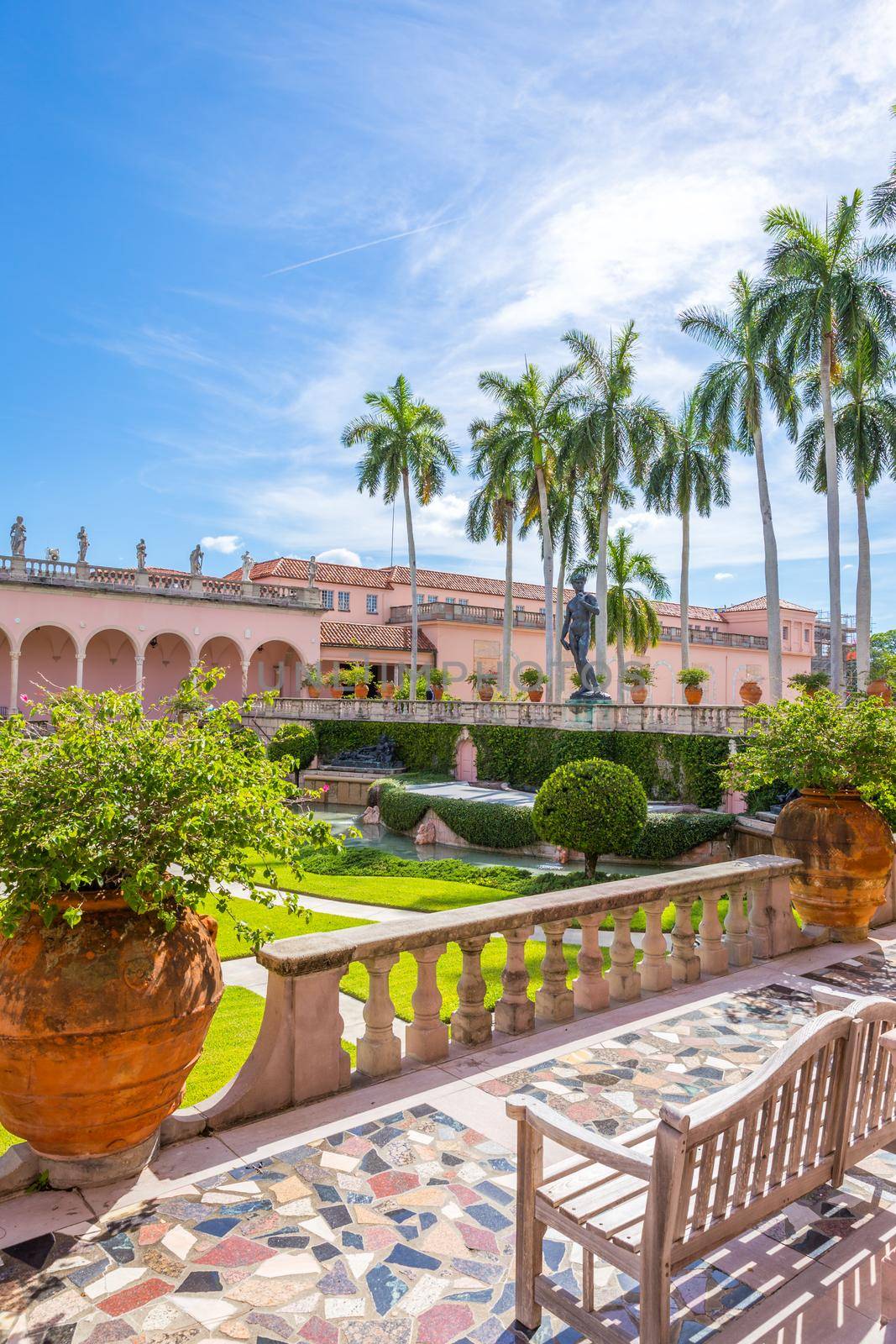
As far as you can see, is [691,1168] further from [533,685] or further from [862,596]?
[533,685]

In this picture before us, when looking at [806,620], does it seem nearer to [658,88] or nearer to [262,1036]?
[658,88]

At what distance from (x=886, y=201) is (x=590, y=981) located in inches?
762

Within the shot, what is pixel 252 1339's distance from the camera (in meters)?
2.28

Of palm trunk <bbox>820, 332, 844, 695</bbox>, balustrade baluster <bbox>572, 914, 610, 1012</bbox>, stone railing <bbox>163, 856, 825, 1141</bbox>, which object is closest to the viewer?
stone railing <bbox>163, 856, 825, 1141</bbox>

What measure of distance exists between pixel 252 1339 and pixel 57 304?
1474 centimetres

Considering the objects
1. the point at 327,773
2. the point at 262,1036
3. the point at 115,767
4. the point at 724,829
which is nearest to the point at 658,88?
the point at 115,767

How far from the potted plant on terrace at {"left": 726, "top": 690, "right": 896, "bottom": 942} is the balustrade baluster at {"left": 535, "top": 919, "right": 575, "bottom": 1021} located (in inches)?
110

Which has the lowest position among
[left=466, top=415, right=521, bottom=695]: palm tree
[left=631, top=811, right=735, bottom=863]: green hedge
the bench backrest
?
[left=631, top=811, right=735, bottom=863]: green hedge

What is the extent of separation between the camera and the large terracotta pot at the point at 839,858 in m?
6.41

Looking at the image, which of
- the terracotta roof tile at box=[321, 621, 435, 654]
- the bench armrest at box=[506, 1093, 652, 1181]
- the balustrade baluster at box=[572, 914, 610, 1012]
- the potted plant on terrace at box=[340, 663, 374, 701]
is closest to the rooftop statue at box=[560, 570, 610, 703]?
the potted plant on terrace at box=[340, 663, 374, 701]

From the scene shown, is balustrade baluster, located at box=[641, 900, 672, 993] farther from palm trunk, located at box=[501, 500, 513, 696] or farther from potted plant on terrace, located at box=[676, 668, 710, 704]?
palm trunk, located at box=[501, 500, 513, 696]

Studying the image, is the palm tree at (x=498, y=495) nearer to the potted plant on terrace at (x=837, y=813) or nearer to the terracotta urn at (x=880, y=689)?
the terracotta urn at (x=880, y=689)

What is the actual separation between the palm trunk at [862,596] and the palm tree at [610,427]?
21.7 ft

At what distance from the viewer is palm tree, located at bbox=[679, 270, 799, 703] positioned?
23.7m
